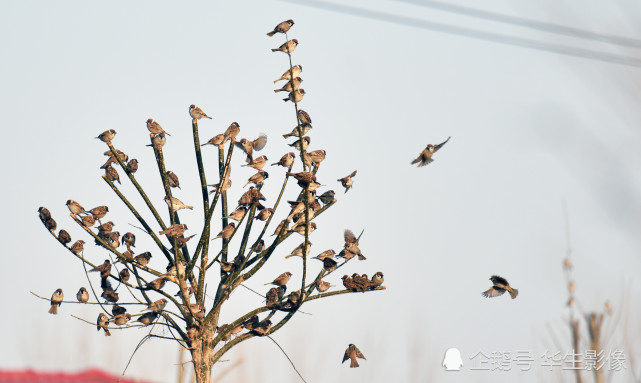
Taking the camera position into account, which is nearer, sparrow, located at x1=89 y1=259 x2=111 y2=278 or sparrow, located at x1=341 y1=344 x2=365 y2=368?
sparrow, located at x1=89 y1=259 x2=111 y2=278

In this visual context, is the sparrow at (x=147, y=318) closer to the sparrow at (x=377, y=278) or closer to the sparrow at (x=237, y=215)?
the sparrow at (x=237, y=215)

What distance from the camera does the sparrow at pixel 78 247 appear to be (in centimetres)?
726

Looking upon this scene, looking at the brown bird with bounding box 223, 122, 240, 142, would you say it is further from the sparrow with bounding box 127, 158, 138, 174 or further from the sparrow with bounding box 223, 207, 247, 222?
the sparrow with bounding box 127, 158, 138, 174

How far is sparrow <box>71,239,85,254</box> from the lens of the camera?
726cm

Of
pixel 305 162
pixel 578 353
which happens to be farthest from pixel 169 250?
pixel 578 353

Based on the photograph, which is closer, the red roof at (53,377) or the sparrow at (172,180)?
the sparrow at (172,180)

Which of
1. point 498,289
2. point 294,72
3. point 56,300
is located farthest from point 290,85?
point 56,300

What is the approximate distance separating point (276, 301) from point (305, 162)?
1.24 metres

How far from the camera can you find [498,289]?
7449 mm

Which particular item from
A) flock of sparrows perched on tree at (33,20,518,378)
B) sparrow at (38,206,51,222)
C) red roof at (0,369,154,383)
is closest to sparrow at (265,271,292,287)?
flock of sparrows perched on tree at (33,20,518,378)

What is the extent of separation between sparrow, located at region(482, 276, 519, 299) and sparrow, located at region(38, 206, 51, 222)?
394cm

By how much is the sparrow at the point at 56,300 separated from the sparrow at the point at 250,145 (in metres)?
2.05

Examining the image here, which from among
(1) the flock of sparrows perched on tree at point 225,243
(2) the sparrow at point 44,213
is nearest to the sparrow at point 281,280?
(1) the flock of sparrows perched on tree at point 225,243

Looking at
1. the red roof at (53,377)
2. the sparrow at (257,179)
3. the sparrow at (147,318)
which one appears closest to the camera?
the sparrow at (147,318)
